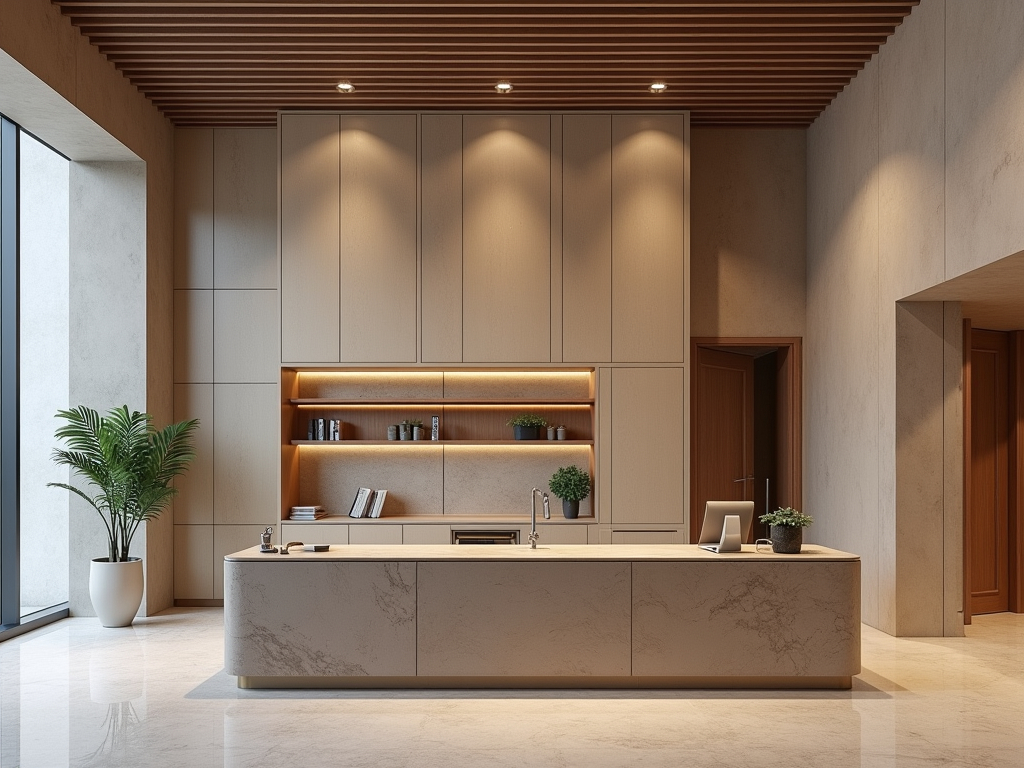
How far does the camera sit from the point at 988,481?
757 cm

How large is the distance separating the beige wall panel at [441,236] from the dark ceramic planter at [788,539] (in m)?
3.17

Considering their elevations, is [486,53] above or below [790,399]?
above

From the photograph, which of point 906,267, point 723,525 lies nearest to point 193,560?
point 723,525

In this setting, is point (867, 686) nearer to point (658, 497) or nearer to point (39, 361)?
point (658, 497)

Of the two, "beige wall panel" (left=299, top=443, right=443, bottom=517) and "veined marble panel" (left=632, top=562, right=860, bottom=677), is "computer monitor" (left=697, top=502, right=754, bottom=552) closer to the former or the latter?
"veined marble panel" (left=632, top=562, right=860, bottom=677)

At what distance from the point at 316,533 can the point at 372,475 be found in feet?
2.75

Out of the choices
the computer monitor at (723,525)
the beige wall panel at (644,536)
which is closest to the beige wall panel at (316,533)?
the beige wall panel at (644,536)

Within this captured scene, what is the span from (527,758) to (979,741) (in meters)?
2.18

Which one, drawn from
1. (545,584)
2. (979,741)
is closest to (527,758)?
(545,584)

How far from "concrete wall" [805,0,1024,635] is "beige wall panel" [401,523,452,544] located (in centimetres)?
321

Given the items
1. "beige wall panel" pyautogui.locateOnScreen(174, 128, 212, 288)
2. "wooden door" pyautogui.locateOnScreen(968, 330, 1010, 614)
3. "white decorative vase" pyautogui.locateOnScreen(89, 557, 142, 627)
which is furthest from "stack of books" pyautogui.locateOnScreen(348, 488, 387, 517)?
"wooden door" pyautogui.locateOnScreen(968, 330, 1010, 614)

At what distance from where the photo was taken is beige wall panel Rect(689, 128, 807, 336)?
8.12 meters

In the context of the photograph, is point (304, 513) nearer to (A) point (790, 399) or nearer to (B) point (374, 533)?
(B) point (374, 533)

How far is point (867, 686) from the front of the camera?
5219mm
